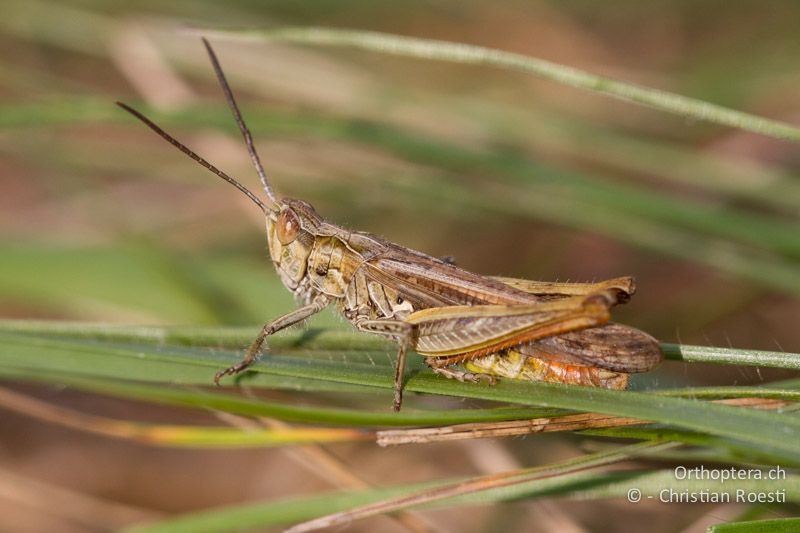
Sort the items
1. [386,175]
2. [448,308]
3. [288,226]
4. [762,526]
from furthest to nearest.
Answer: [386,175] → [288,226] → [448,308] → [762,526]

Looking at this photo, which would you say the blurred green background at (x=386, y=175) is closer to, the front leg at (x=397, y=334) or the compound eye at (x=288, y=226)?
the compound eye at (x=288, y=226)

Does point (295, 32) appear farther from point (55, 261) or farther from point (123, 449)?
point (123, 449)

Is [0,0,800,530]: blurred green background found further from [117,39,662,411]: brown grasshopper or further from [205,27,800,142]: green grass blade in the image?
[117,39,662,411]: brown grasshopper

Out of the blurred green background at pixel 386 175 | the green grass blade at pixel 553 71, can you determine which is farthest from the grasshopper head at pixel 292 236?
the green grass blade at pixel 553 71

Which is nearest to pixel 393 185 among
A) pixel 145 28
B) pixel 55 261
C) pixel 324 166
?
pixel 324 166

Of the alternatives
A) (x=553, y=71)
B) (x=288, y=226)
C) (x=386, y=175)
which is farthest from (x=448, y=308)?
(x=386, y=175)

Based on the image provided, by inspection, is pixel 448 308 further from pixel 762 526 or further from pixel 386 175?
pixel 386 175

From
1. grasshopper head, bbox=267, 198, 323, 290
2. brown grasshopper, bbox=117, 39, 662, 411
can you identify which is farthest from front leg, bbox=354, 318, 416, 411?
grasshopper head, bbox=267, 198, 323, 290
